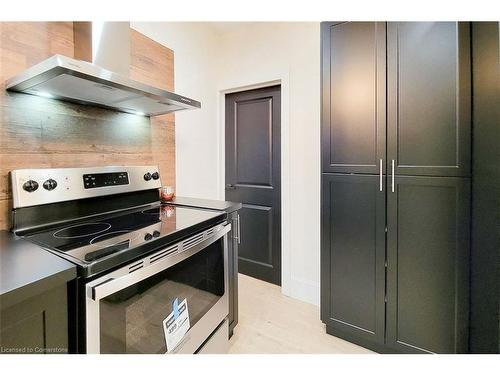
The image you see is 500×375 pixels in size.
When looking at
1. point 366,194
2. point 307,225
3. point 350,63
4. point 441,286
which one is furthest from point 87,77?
point 441,286

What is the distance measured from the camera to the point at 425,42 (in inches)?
51.4

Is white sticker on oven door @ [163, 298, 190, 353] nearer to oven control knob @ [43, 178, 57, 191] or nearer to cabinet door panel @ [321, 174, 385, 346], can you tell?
oven control knob @ [43, 178, 57, 191]

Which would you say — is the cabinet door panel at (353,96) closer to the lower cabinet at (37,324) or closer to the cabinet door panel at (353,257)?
the cabinet door panel at (353,257)

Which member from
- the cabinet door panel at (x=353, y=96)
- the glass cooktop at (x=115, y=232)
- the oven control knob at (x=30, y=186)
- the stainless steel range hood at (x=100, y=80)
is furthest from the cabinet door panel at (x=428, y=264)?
the oven control knob at (x=30, y=186)

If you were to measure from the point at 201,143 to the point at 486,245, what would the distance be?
2.19m

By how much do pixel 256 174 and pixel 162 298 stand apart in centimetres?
170

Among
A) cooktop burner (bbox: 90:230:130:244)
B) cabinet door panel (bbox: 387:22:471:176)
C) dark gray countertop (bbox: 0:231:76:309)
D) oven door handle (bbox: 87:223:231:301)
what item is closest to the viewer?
dark gray countertop (bbox: 0:231:76:309)

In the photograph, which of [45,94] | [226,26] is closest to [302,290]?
[45,94]

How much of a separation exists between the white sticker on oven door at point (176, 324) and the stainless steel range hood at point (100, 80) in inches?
39.7

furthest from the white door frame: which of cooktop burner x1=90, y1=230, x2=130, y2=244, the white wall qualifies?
cooktop burner x1=90, y1=230, x2=130, y2=244

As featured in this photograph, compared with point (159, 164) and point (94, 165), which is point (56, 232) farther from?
point (159, 164)

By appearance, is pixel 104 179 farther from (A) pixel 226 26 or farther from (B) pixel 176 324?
(A) pixel 226 26

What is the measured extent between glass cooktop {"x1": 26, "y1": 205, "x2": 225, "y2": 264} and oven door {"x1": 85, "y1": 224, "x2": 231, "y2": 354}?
69 millimetres

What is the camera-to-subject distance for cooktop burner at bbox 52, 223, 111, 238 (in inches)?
39.7
